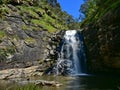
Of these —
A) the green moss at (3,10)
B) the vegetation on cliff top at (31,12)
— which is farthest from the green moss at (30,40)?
the green moss at (3,10)

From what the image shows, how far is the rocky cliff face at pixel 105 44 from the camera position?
29.3 m

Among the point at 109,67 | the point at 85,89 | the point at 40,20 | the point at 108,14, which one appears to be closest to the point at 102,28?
the point at 108,14

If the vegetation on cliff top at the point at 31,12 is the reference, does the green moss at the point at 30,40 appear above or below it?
below

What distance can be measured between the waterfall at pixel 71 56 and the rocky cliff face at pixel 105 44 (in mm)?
1631

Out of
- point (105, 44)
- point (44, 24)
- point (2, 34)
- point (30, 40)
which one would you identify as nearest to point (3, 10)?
point (2, 34)

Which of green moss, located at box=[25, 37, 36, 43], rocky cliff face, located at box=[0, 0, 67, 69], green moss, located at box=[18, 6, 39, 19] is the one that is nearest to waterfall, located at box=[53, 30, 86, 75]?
rocky cliff face, located at box=[0, 0, 67, 69]

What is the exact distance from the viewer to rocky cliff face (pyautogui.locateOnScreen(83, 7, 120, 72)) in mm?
29281

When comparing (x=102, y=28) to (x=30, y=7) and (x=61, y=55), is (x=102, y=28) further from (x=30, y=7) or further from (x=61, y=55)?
(x=30, y=7)

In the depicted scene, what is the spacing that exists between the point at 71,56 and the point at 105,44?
8.12 meters

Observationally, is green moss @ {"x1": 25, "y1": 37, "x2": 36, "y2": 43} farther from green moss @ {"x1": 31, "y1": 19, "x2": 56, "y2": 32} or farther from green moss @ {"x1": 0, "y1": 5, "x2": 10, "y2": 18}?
green moss @ {"x1": 0, "y1": 5, "x2": 10, "y2": 18}

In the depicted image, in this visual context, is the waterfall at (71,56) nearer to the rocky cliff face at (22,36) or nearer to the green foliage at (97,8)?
the rocky cliff face at (22,36)

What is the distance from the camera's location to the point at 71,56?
124 ft

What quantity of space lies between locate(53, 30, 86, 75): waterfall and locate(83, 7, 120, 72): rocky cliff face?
163 centimetres

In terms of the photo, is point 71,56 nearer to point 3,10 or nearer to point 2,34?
point 2,34
